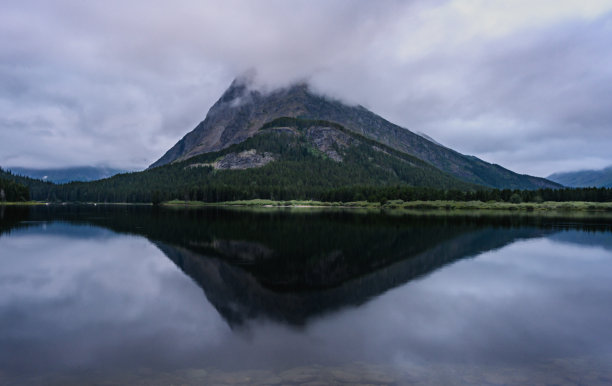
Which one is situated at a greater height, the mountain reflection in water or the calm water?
the mountain reflection in water

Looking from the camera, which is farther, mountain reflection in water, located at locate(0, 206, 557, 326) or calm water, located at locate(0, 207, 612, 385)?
mountain reflection in water, located at locate(0, 206, 557, 326)

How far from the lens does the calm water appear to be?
13.5m

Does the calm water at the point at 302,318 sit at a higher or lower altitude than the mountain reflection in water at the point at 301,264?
lower

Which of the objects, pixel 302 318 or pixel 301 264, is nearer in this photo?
pixel 302 318

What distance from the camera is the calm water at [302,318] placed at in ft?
44.3

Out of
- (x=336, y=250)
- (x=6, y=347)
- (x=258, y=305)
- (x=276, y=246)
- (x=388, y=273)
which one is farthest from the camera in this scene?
(x=276, y=246)

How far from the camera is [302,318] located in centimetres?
1936

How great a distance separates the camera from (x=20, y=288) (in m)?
25.6

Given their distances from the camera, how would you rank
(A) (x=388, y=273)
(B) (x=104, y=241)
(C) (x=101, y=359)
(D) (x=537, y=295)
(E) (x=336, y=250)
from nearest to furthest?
(C) (x=101, y=359) < (D) (x=537, y=295) < (A) (x=388, y=273) < (E) (x=336, y=250) < (B) (x=104, y=241)

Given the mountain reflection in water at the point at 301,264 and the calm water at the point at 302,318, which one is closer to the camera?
the calm water at the point at 302,318

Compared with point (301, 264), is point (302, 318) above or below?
below

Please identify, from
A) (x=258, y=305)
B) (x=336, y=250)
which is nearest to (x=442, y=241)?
(x=336, y=250)

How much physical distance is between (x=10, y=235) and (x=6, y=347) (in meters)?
52.4

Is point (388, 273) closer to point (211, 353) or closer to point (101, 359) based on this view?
point (211, 353)
